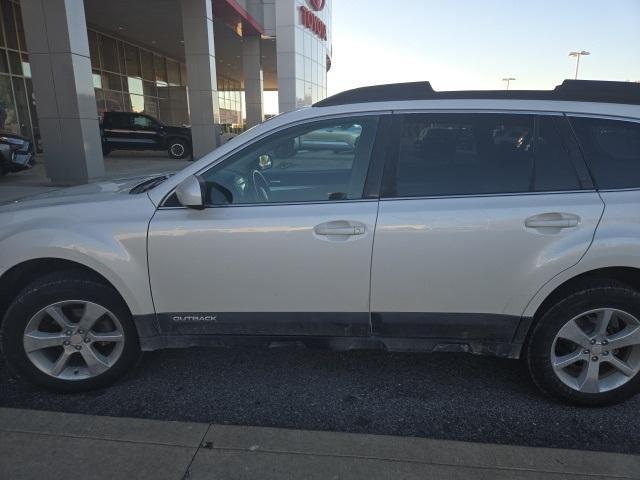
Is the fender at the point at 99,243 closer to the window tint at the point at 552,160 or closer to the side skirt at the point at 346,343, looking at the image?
the side skirt at the point at 346,343

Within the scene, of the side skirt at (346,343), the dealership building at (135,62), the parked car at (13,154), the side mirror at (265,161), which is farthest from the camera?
the parked car at (13,154)

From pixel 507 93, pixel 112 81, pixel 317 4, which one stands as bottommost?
pixel 507 93

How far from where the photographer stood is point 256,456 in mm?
2350

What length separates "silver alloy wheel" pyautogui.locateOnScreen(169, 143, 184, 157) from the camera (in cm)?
1977

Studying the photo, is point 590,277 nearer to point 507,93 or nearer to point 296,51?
point 507,93

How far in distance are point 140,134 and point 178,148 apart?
1.57m

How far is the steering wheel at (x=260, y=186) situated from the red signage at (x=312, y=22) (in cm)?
2674

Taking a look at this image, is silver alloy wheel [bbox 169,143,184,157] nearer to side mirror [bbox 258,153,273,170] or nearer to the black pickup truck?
the black pickup truck

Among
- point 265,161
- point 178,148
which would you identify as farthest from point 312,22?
point 265,161

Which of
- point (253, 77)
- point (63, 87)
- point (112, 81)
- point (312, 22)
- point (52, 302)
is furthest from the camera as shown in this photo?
point (312, 22)

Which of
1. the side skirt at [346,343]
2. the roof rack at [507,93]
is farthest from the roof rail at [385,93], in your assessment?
the side skirt at [346,343]

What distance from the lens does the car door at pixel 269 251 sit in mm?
2645

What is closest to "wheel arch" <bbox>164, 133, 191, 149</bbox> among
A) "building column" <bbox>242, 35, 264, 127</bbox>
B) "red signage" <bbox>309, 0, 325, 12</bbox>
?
"building column" <bbox>242, 35, 264, 127</bbox>

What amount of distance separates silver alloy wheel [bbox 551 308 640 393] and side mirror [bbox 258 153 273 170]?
192 centimetres
